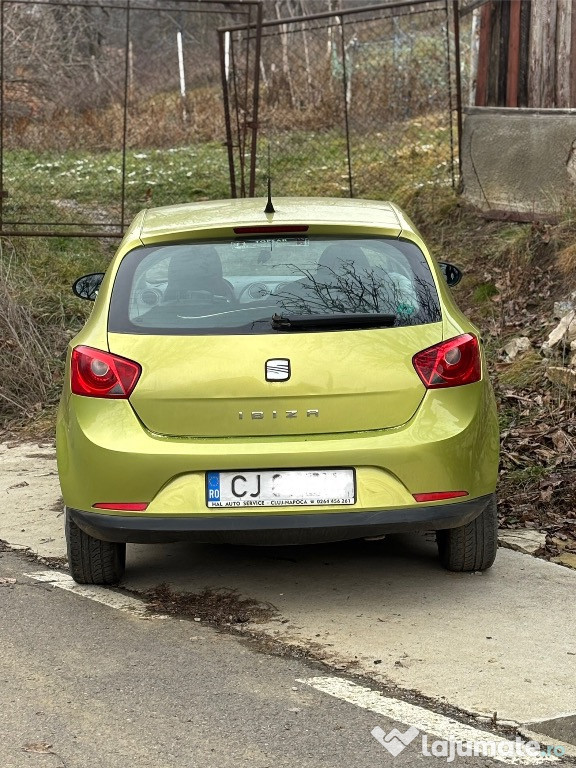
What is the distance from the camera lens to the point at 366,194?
1423cm

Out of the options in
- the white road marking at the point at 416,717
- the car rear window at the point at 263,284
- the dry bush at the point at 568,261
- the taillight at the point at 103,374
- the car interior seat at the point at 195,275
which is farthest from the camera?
the dry bush at the point at 568,261

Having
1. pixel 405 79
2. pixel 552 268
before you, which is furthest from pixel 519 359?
pixel 405 79

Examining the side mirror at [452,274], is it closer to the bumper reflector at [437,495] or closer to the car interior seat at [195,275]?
the car interior seat at [195,275]

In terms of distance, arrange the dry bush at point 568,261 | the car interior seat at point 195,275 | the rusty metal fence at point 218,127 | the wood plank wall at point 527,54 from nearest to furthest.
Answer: the car interior seat at point 195,275
the dry bush at point 568,261
the wood plank wall at point 527,54
the rusty metal fence at point 218,127

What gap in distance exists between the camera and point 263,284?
5.42 meters

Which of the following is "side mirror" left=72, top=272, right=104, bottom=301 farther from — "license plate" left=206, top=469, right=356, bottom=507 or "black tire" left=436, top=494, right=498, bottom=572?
"black tire" left=436, top=494, right=498, bottom=572

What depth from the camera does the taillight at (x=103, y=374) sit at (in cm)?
516

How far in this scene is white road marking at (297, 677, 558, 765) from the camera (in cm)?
388

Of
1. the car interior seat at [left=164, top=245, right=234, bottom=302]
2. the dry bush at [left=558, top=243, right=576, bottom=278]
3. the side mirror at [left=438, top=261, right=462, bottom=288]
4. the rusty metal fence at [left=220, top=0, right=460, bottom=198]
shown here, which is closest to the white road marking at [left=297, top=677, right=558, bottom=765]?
the car interior seat at [left=164, top=245, right=234, bottom=302]

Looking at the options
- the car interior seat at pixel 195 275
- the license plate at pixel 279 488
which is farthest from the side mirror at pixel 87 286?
the license plate at pixel 279 488

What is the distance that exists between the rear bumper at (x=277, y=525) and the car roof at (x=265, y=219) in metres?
1.22

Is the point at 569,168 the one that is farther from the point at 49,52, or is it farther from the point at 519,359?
the point at 49,52

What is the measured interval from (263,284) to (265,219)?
36 cm

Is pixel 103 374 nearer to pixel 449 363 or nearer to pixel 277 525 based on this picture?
pixel 277 525
